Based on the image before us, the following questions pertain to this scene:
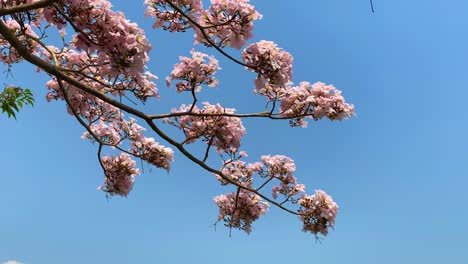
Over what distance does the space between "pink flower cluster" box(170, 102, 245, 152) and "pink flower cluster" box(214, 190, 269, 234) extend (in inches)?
68.4

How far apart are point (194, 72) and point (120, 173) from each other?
8.51ft

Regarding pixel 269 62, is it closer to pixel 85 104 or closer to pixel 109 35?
pixel 109 35

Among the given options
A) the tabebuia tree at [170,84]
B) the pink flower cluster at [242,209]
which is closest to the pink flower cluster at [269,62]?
the tabebuia tree at [170,84]

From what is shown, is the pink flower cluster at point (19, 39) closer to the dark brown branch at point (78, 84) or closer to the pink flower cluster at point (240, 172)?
the dark brown branch at point (78, 84)

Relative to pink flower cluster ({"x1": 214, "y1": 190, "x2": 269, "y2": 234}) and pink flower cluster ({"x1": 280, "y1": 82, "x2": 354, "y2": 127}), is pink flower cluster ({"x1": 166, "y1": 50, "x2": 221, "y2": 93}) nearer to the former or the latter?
pink flower cluster ({"x1": 280, "y1": 82, "x2": 354, "y2": 127})

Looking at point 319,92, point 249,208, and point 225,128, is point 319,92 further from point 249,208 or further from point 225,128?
point 249,208

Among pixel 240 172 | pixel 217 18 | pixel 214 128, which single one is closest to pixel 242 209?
pixel 240 172

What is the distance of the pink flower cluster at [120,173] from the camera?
750 centimetres

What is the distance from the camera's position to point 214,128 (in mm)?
6422

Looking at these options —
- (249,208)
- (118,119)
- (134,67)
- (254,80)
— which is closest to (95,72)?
(118,119)

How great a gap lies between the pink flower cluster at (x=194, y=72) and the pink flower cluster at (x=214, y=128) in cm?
51

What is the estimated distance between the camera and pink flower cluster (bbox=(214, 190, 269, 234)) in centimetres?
820

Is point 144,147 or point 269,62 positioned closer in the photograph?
point 269,62

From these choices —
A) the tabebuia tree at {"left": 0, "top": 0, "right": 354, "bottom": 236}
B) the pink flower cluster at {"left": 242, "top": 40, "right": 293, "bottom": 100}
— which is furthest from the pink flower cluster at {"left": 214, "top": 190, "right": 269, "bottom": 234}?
the pink flower cluster at {"left": 242, "top": 40, "right": 293, "bottom": 100}
